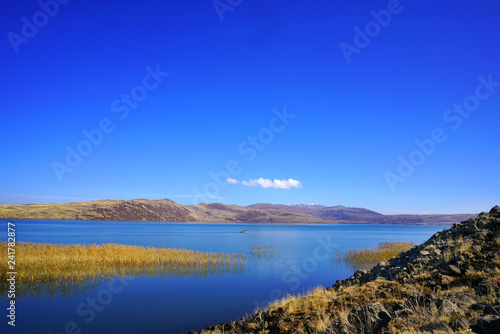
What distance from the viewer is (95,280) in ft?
71.2

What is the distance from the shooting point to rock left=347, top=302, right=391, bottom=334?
7391mm

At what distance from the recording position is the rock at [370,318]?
7.39m

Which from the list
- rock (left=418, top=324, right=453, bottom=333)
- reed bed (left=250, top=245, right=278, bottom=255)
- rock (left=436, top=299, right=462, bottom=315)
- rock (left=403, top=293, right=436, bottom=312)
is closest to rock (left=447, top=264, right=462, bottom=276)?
rock (left=403, top=293, right=436, bottom=312)

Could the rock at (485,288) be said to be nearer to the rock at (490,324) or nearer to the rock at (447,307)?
the rock at (447,307)

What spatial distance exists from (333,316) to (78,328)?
1082cm

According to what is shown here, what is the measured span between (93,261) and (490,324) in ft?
85.5

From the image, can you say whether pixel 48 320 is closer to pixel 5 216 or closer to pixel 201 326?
pixel 201 326

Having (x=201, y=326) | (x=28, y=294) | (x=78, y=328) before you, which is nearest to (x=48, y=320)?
(x=78, y=328)
